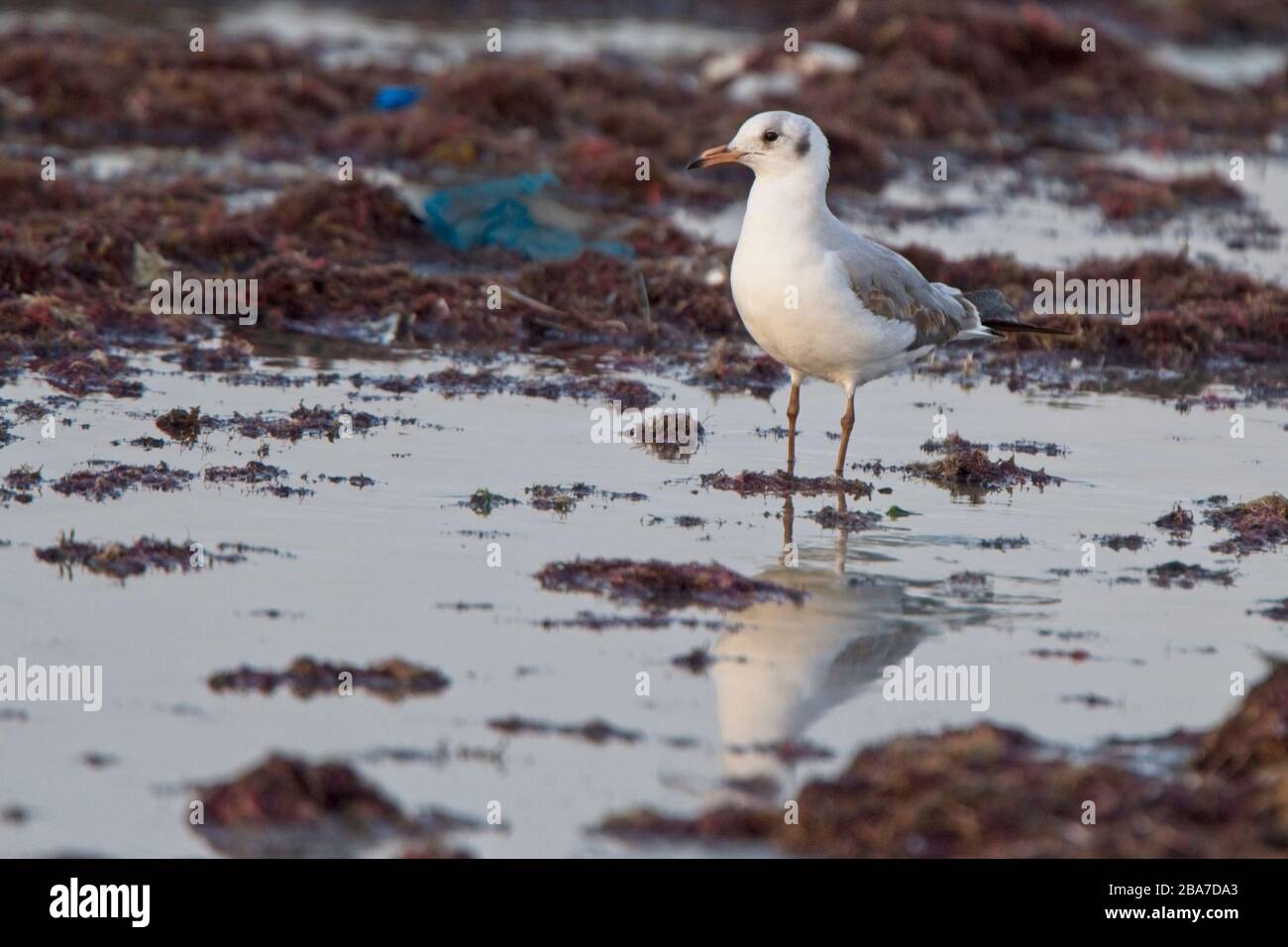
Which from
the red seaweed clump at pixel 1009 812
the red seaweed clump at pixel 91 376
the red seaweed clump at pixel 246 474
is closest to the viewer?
the red seaweed clump at pixel 1009 812

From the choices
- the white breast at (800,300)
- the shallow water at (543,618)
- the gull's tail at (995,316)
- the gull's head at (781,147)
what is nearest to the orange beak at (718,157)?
the gull's head at (781,147)

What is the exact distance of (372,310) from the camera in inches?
492

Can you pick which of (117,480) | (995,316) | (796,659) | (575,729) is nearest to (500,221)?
(995,316)

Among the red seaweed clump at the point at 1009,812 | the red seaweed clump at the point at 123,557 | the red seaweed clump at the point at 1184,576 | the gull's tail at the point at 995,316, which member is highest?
the gull's tail at the point at 995,316

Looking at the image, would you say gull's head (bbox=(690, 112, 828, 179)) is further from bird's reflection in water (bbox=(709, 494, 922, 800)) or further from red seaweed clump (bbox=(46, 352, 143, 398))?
red seaweed clump (bbox=(46, 352, 143, 398))

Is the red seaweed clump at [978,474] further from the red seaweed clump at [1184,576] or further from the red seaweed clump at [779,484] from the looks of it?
the red seaweed clump at [1184,576]

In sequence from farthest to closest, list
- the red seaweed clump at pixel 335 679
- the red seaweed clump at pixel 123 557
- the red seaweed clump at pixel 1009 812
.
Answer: the red seaweed clump at pixel 123 557 < the red seaweed clump at pixel 335 679 < the red seaweed clump at pixel 1009 812

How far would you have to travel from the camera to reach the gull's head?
917cm

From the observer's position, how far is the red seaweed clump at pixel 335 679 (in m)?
6.21

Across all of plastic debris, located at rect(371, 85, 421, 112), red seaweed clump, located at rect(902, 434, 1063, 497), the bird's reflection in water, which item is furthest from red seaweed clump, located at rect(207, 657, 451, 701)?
plastic debris, located at rect(371, 85, 421, 112)

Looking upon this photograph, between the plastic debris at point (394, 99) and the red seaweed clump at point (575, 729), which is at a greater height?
the plastic debris at point (394, 99)

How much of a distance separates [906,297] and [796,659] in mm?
3168

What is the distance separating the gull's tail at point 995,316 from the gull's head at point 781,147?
1.53 metres
